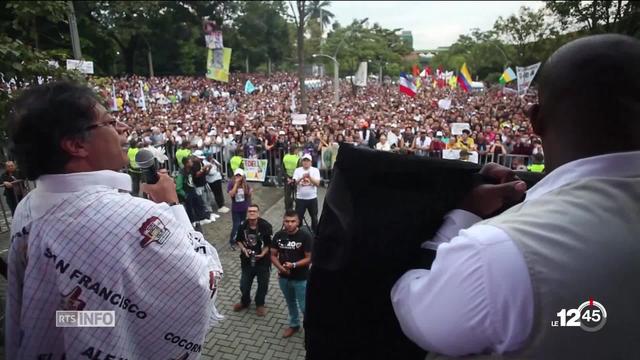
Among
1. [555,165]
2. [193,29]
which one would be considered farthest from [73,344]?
[193,29]

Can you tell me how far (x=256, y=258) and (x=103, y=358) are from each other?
4.10 metres

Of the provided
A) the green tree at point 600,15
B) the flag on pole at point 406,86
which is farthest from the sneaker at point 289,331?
the green tree at point 600,15

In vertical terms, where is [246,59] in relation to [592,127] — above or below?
above

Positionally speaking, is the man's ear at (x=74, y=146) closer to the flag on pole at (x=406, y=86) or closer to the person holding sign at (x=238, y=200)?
the person holding sign at (x=238, y=200)

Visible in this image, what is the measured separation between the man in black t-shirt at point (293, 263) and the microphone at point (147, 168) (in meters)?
3.06

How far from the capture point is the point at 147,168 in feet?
7.27

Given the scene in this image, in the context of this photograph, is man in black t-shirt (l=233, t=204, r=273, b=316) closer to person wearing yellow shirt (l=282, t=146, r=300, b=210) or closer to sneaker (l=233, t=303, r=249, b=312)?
sneaker (l=233, t=303, r=249, b=312)

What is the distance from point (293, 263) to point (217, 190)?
5.37 meters

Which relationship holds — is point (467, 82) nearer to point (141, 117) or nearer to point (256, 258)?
point (141, 117)

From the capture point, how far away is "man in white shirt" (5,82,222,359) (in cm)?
144

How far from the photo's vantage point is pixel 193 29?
154ft

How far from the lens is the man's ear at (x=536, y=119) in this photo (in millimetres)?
1188

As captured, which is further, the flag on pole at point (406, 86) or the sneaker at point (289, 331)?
the flag on pole at point (406, 86)

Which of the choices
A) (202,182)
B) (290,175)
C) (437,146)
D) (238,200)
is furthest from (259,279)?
(437,146)
